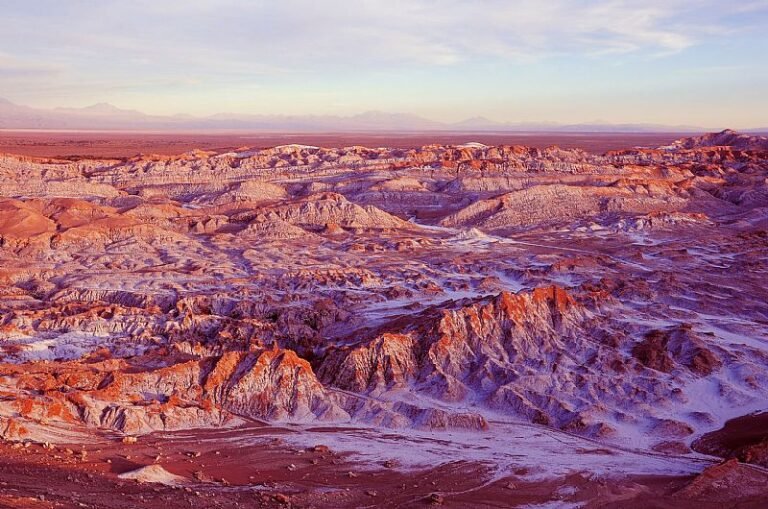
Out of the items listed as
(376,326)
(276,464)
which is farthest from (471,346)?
(276,464)

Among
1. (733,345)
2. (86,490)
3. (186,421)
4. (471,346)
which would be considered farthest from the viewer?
(733,345)

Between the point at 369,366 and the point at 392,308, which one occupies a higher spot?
the point at 369,366

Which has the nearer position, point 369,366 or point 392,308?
point 369,366

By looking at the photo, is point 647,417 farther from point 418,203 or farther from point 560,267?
point 418,203

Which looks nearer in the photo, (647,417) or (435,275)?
(647,417)

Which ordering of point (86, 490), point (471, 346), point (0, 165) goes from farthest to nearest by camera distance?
1. point (0, 165)
2. point (471, 346)
3. point (86, 490)
